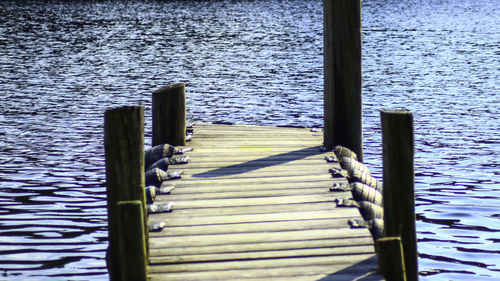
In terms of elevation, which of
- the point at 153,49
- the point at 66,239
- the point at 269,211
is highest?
the point at 153,49

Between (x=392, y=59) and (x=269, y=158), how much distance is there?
2310 cm

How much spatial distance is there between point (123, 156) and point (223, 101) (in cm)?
1598

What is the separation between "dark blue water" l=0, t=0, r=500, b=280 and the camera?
384 inches

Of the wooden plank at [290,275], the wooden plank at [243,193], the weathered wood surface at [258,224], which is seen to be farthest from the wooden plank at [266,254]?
the wooden plank at [243,193]

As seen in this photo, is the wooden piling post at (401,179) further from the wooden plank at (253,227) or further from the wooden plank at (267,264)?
the wooden plank at (253,227)

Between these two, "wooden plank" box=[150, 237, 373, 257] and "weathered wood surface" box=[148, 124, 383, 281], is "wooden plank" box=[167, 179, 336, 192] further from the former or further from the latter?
"wooden plank" box=[150, 237, 373, 257]

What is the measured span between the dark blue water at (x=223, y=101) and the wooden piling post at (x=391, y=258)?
325 cm

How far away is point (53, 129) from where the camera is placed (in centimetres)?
1716

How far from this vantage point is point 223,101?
21.7 meters

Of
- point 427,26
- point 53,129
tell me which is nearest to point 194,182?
point 53,129

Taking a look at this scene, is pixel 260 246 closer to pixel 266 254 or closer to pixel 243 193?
pixel 266 254

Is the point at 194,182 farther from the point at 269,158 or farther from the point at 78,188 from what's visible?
the point at 78,188

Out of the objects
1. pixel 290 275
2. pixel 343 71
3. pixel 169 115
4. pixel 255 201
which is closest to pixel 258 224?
pixel 255 201

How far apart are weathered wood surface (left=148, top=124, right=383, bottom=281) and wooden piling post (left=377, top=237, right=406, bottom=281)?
0.89 feet
